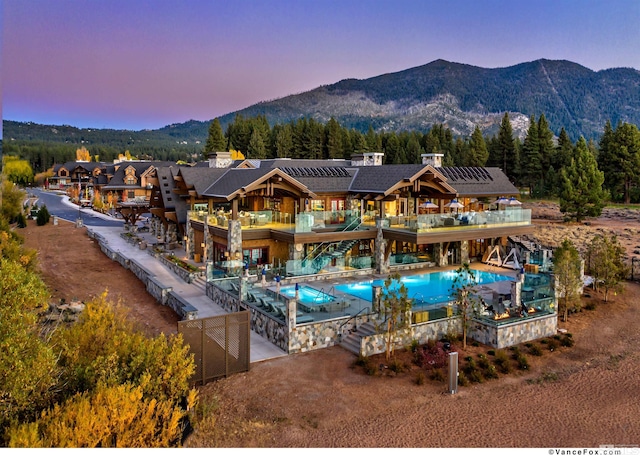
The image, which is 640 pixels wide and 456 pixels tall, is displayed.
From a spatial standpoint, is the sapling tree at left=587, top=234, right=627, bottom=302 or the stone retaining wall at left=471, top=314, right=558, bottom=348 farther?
the sapling tree at left=587, top=234, right=627, bottom=302

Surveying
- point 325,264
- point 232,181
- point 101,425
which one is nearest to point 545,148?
point 325,264

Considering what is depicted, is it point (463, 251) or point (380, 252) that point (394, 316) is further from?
point (463, 251)

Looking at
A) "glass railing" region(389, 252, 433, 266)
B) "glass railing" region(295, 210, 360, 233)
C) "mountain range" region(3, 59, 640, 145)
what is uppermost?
"mountain range" region(3, 59, 640, 145)

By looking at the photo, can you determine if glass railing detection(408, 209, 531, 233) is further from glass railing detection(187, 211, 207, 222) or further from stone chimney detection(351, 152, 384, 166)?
glass railing detection(187, 211, 207, 222)

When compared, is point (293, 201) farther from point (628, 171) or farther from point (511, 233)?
point (628, 171)

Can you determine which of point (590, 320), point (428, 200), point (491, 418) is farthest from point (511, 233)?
point (491, 418)

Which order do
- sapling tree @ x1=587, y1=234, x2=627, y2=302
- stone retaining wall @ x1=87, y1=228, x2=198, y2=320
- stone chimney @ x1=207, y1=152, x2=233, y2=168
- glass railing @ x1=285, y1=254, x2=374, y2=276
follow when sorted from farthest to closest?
1. stone chimney @ x1=207, y1=152, x2=233, y2=168
2. glass railing @ x1=285, y1=254, x2=374, y2=276
3. sapling tree @ x1=587, y1=234, x2=627, y2=302
4. stone retaining wall @ x1=87, y1=228, x2=198, y2=320

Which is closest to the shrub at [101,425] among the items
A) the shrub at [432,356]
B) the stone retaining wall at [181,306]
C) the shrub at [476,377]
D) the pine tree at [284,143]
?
the shrub at [432,356]

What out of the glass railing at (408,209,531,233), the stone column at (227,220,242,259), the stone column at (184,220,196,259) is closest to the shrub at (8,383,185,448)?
the stone column at (227,220,242,259)
